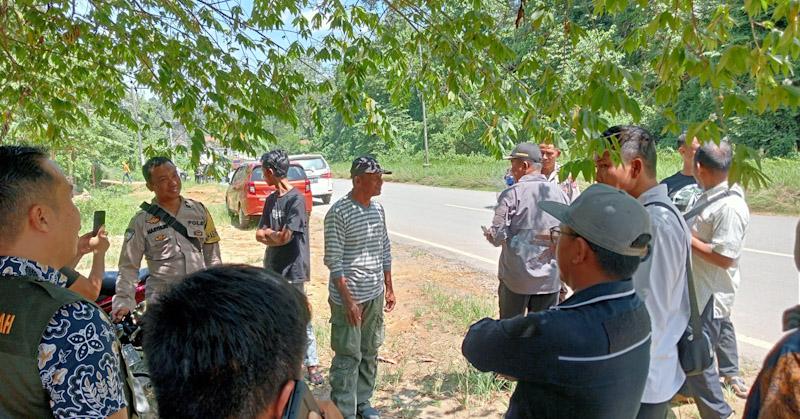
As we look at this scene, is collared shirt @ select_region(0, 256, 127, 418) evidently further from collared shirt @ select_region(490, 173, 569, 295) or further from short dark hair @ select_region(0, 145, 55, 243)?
collared shirt @ select_region(490, 173, 569, 295)

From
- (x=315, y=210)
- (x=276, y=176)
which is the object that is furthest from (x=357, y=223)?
(x=315, y=210)

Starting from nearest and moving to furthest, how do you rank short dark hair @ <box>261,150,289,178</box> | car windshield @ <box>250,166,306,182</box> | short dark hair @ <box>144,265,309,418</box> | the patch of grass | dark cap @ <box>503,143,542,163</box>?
short dark hair @ <box>144,265,309,418</box>
dark cap @ <box>503,143,542,163</box>
short dark hair @ <box>261,150,289,178</box>
the patch of grass
car windshield @ <box>250,166,306,182</box>

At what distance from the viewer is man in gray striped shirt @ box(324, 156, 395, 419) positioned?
3381 mm

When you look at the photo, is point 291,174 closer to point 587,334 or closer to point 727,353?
point 727,353

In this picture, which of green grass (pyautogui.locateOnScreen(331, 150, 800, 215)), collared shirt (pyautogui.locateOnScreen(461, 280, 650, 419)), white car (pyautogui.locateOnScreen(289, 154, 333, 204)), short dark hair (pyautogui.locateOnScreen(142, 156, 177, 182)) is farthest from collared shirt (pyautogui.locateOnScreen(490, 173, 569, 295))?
white car (pyautogui.locateOnScreen(289, 154, 333, 204))

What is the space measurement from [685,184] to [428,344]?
256cm

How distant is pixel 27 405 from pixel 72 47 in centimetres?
375

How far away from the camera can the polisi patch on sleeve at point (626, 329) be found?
4.68ft

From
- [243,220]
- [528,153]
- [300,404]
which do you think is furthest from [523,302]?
[243,220]

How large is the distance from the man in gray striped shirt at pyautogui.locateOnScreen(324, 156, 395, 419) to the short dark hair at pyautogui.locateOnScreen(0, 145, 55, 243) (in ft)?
6.70

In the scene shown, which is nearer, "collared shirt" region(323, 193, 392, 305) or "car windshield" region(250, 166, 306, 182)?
"collared shirt" region(323, 193, 392, 305)

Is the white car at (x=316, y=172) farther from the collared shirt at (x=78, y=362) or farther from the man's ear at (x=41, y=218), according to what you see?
the collared shirt at (x=78, y=362)

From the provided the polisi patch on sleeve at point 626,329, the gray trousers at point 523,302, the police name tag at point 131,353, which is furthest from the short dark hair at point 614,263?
the police name tag at point 131,353

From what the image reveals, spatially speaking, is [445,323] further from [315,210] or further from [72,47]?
[315,210]
